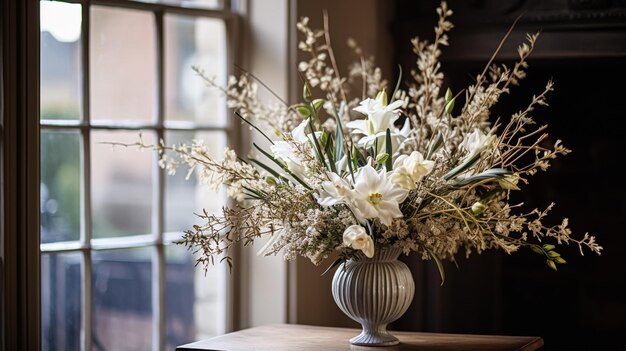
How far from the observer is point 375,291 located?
7.29ft

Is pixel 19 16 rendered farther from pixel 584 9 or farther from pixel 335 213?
pixel 584 9

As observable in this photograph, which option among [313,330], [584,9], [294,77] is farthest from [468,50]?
[313,330]

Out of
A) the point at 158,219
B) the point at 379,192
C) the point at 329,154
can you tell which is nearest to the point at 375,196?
the point at 379,192

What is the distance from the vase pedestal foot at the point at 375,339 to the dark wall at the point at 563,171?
0.90m

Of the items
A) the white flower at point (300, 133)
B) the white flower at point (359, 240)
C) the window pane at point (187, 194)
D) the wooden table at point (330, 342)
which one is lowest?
the wooden table at point (330, 342)

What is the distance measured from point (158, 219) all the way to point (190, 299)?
12.2 inches

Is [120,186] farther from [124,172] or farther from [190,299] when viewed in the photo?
[190,299]

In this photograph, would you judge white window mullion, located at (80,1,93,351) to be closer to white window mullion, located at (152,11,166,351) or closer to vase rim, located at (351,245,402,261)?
white window mullion, located at (152,11,166,351)

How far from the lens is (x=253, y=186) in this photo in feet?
7.54

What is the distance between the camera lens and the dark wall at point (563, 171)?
9.33 ft

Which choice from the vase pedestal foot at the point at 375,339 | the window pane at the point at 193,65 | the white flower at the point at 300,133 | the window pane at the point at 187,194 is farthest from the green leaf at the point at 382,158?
the window pane at the point at 193,65

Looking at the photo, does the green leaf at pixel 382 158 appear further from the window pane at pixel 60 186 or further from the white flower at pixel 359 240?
the window pane at pixel 60 186

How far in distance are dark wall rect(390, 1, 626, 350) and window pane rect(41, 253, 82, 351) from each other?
4.42ft

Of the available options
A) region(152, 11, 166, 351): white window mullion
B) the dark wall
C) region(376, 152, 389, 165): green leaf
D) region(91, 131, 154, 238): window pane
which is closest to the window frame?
region(91, 131, 154, 238): window pane
